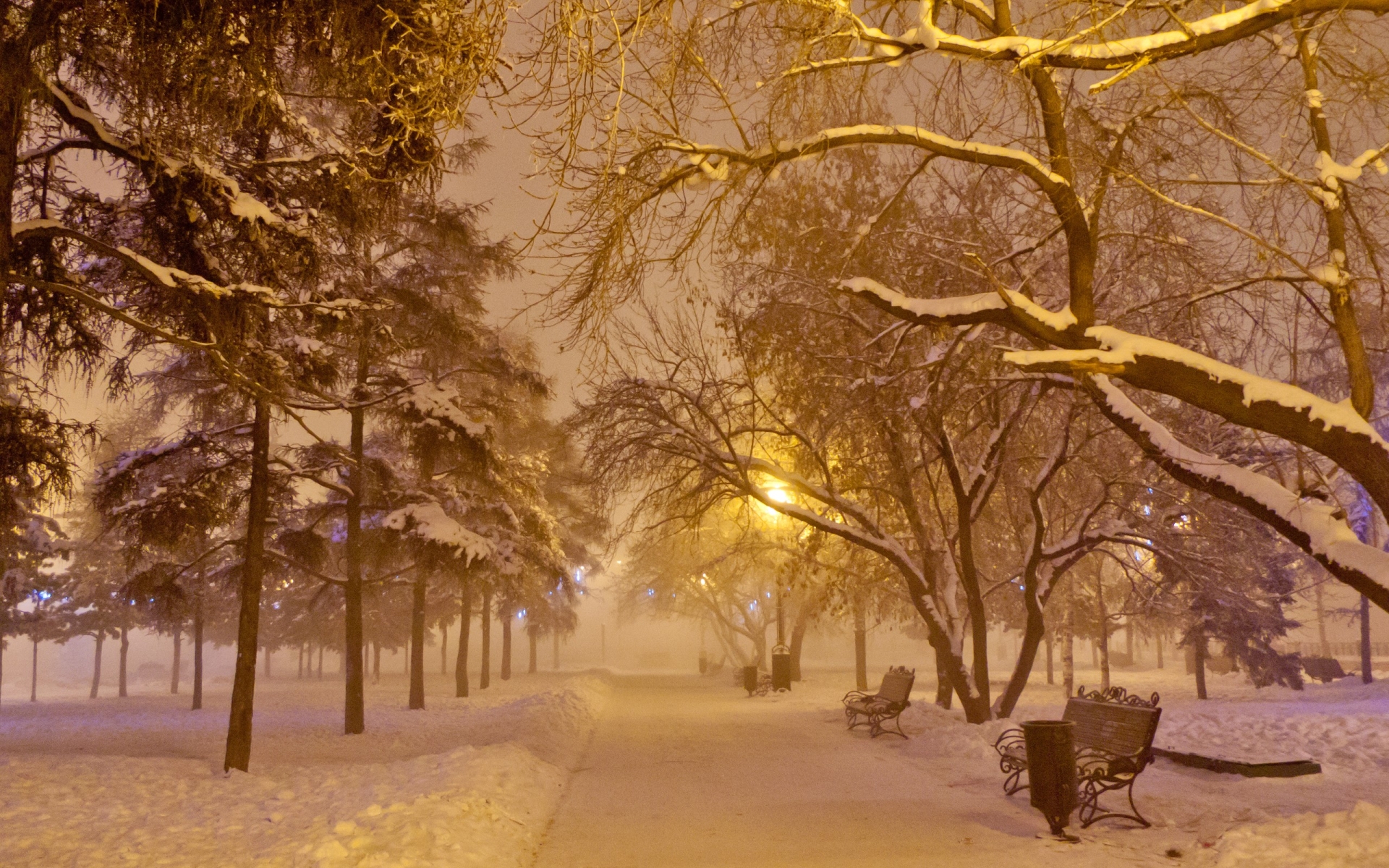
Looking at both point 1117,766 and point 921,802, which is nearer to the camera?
point 1117,766

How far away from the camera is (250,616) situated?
1183cm

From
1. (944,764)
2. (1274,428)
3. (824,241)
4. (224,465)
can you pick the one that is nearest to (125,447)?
(224,465)

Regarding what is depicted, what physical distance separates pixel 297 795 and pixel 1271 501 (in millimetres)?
9962

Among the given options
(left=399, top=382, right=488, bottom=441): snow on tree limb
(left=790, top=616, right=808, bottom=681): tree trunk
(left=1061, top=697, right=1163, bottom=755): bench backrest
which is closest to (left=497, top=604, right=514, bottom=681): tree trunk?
(left=790, top=616, right=808, bottom=681): tree trunk

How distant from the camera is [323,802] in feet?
30.6

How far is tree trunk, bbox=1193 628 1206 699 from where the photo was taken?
88.8ft

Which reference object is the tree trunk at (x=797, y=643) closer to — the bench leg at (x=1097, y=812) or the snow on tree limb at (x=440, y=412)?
the snow on tree limb at (x=440, y=412)

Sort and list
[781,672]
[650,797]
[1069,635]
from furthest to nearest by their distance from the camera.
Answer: [781,672]
[1069,635]
[650,797]

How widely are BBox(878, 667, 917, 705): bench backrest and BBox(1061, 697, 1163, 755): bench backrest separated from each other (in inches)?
199

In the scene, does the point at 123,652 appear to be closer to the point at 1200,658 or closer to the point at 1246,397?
the point at 1200,658

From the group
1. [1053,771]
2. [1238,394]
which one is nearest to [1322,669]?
[1053,771]

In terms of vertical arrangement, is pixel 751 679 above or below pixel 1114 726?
below

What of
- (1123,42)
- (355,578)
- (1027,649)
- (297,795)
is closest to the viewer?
(1123,42)

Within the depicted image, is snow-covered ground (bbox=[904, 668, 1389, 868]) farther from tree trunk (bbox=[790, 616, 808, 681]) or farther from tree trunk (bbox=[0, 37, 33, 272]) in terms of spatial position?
tree trunk (bbox=[790, 616, 808, 681])
